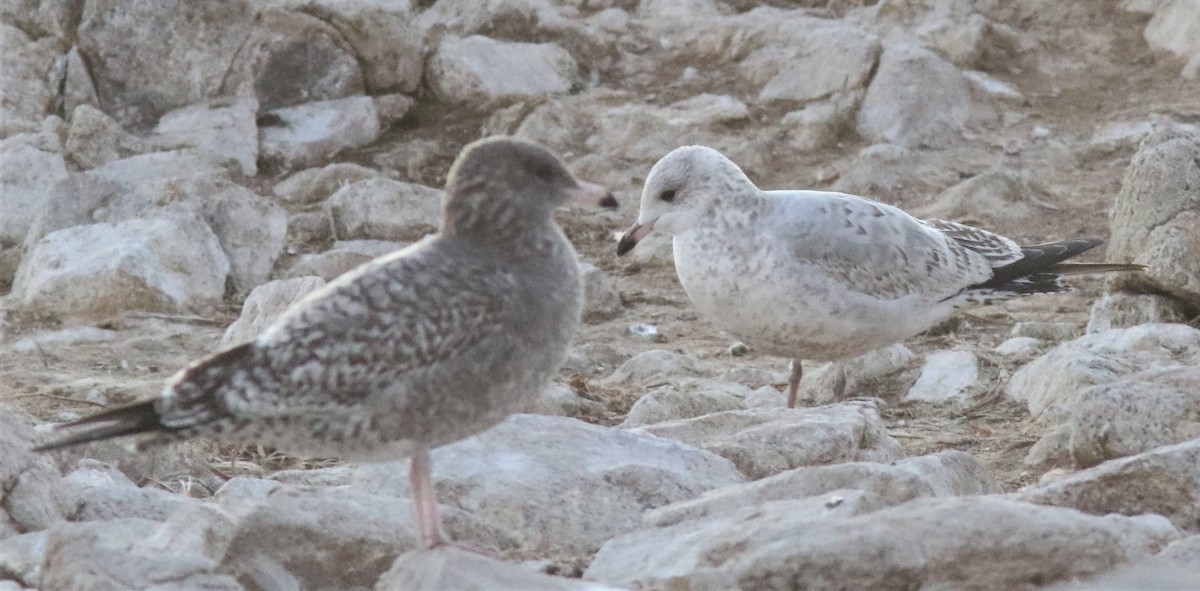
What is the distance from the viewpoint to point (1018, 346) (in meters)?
8.58

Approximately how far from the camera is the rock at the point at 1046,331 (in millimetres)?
8759

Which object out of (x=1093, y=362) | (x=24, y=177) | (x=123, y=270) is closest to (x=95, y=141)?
(x=24, y=177)

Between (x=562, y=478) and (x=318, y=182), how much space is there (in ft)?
20.7

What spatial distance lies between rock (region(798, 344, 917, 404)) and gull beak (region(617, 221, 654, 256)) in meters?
1.27

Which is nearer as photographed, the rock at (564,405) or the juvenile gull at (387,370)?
the juvenile gull at (387,370)

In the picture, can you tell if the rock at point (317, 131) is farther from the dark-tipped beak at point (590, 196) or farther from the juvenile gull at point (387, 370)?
the juvenile gull at point (387, 370)

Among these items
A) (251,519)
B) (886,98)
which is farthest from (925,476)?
(886,98)

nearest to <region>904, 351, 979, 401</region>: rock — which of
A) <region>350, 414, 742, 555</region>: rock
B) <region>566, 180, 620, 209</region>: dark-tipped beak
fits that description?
<region>350, 414, 742, 555</region>: rock

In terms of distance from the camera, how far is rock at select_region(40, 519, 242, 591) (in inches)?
166

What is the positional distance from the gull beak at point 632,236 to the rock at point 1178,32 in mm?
7043

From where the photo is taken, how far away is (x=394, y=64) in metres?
12.4

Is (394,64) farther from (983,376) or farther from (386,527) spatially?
(386,527)

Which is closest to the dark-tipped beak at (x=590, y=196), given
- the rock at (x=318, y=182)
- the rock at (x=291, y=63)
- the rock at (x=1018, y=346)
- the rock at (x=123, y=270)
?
the rock at (x=1018, y=346)

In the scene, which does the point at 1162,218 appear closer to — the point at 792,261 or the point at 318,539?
the point at 792,261
